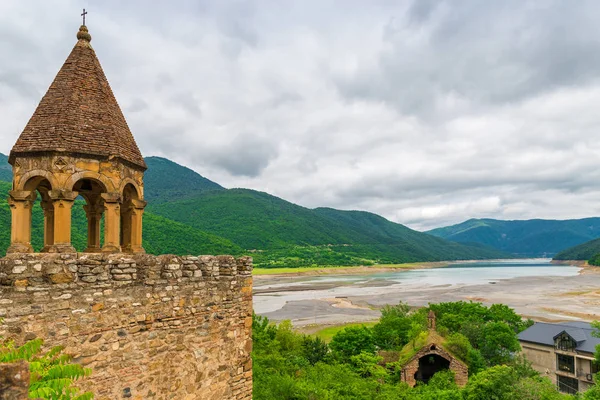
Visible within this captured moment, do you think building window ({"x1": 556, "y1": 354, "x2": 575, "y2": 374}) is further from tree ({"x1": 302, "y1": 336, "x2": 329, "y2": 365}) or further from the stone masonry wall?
the stone masonry wall

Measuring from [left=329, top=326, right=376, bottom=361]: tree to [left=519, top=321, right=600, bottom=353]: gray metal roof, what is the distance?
17.7m

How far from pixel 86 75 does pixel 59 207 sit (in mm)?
3743

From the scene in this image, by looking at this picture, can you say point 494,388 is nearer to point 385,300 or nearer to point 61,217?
point 61,217

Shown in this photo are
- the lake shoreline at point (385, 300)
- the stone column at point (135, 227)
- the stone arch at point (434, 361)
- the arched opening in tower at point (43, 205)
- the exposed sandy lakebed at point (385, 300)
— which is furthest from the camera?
the exposed sandy lakebed at point (385, 300)

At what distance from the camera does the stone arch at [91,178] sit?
9594mm

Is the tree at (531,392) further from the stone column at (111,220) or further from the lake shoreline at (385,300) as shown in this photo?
the lake shoreline at (385,300)

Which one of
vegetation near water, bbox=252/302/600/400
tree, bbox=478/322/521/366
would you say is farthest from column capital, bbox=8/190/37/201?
tree, bbox=478/322/521/366

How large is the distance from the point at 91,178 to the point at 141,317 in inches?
154

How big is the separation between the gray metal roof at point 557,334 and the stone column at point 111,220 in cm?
4238

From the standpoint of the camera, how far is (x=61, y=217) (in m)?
9.46

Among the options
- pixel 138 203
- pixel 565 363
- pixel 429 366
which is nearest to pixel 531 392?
pixel 429 366

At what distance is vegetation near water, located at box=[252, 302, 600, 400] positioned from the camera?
66.9ft

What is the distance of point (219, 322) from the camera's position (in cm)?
965

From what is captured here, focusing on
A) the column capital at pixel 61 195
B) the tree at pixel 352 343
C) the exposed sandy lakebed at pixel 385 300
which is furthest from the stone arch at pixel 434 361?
the column capital at pixel 61 195
